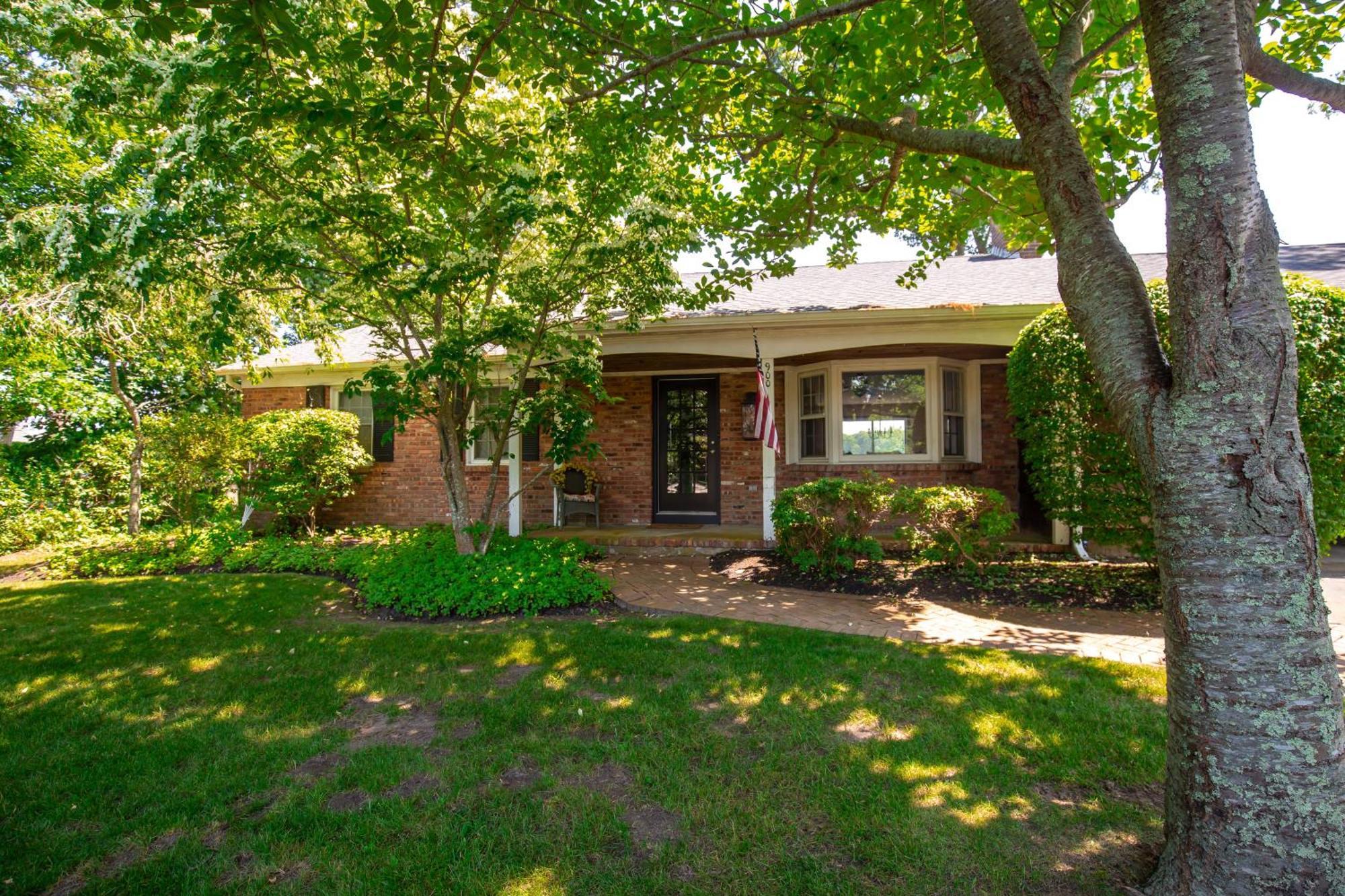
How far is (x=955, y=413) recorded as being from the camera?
9.28 metres

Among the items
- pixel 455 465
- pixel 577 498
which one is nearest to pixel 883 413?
pixel 577 498

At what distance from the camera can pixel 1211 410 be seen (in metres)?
1.82

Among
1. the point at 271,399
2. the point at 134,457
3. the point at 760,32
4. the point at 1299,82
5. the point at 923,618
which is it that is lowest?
the point at 923,618

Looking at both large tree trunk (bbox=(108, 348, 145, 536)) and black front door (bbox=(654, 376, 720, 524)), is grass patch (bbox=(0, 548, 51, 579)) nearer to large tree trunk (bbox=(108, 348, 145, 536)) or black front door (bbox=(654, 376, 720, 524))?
large tree trunk (bbox=(108, 348, 145, 536))

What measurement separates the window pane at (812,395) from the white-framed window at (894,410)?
4 centimetres

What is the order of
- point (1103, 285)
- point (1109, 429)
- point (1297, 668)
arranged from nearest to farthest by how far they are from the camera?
point (1297, 668)
point (1103, 285)
point (1109, 429)

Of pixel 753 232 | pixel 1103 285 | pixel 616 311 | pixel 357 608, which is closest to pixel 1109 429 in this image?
pixel 753 232

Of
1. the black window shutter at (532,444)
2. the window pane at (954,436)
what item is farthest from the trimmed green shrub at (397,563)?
the window pane at (954,436)

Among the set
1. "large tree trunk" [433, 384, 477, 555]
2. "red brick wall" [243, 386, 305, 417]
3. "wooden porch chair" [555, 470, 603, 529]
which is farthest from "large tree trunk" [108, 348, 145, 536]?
"wooden porch chair" [555, 470, 603, 529]

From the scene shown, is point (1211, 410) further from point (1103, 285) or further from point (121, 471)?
point (121, 471)

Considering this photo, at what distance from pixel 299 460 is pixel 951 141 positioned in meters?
9.66

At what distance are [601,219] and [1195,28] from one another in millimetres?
4762

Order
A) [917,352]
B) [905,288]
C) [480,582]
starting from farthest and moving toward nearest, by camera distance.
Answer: [917,352], [905,288], [480,582]

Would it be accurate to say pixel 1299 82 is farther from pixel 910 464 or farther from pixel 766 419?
pixel 910 464
